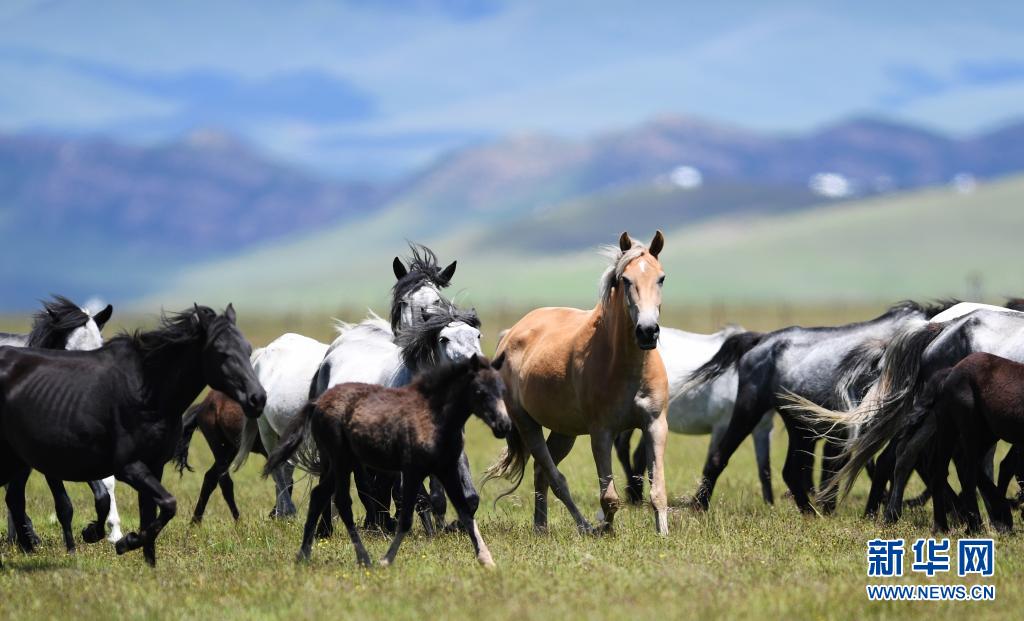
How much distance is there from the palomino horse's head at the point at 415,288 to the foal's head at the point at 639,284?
4.54ft

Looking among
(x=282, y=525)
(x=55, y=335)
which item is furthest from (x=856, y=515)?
(x=55, y=335)

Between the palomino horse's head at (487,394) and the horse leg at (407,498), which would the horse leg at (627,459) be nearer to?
the horse leg at (407,498)

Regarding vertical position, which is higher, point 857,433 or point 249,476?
point 857,433

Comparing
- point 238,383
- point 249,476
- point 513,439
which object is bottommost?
point 249,476

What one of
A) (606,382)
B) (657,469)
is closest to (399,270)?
(606,382)

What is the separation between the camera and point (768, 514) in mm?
11992

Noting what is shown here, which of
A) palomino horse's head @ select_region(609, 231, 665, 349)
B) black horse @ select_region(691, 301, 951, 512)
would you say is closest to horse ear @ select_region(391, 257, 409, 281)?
palomino horse's head @ select_region(609, 231, 665, 349)

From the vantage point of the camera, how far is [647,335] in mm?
9438

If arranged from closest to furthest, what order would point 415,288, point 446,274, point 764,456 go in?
point 415,288
point 446,274
point 764,456

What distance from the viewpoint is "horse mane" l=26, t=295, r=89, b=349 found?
10930mm

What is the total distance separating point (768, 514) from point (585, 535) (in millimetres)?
2574

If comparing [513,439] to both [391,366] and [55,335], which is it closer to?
[391,366]

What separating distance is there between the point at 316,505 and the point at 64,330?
332 cm

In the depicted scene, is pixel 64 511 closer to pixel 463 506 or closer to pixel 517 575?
pixel 463 506
